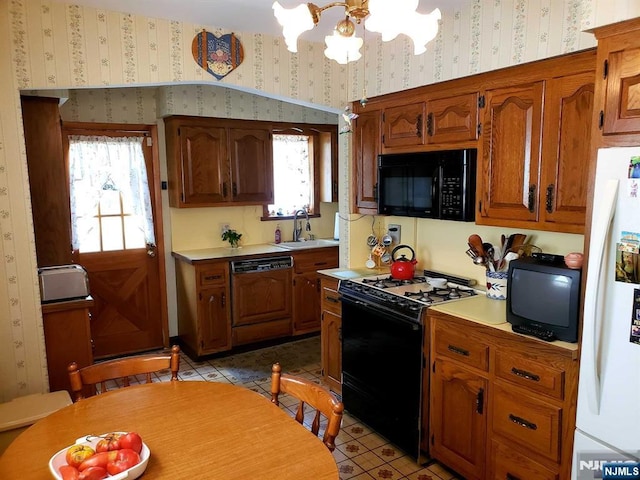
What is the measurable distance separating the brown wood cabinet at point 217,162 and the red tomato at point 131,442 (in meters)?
3.09

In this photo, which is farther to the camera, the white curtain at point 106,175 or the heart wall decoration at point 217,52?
the white curtain at point 106,175

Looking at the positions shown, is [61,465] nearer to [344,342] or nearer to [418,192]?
[344,342]

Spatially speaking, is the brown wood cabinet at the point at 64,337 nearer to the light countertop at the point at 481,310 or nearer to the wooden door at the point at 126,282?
the wooden door at the point at 126,282

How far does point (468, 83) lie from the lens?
2.77 m

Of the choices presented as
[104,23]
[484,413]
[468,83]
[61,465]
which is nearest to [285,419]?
[61,465]

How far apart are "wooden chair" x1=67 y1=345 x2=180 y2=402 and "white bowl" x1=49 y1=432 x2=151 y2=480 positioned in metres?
0.48

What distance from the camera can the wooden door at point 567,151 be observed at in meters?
2.22

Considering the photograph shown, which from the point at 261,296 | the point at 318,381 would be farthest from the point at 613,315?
the point at 261,296

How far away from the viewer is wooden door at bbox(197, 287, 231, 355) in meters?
4.28

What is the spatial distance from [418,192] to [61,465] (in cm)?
233

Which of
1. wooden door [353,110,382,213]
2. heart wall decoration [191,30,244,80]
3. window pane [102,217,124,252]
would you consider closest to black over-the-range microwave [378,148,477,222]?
wooden door [353,110,382,213]

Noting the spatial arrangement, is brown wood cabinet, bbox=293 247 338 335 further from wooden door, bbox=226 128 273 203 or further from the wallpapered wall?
the wallpapered wall

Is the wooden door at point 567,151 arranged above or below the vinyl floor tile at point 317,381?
above

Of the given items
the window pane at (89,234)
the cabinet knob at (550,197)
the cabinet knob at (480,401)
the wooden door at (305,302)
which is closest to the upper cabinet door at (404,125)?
the cabinet knob at (550,197)
